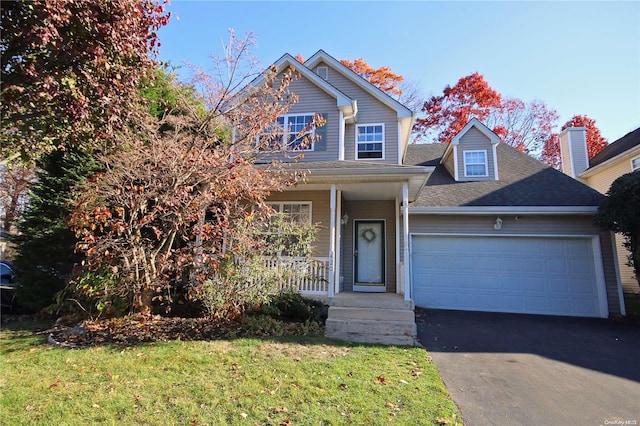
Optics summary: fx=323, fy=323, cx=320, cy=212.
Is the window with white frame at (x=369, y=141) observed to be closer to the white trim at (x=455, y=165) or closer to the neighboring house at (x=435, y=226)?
the neighboring house at (x=435, y=226)

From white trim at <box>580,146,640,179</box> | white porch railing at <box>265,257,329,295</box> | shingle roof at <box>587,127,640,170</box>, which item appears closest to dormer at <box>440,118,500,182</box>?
white trim at <box>580,146,640,179</box>

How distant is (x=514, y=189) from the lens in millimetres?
10508

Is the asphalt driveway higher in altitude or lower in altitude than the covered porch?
lower

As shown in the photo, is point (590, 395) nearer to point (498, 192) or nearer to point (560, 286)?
point (560, 286)

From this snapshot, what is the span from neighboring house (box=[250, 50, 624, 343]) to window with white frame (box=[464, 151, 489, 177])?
0.45 meters

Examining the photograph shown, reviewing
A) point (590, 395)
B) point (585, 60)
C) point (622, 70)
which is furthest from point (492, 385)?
point (622, 70)

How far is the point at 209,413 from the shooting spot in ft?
10.7

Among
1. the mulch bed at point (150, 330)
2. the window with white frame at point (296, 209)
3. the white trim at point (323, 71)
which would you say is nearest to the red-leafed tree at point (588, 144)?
the white trim at point (323, 71)

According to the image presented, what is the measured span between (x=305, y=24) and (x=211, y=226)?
20.0 feet

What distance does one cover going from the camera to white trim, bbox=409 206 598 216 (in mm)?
9266

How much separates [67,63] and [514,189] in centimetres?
1152

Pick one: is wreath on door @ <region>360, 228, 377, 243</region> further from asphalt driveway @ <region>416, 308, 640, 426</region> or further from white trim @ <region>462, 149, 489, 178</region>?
white trim @ <region>462, 149, 489, 178</region>

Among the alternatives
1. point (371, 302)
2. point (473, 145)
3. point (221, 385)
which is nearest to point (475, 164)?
point (473, 145)

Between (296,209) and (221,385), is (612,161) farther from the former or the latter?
(221,385)
